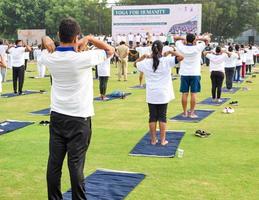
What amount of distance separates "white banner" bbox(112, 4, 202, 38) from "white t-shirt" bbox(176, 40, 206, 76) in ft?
86.9

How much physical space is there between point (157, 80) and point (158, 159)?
1.38m

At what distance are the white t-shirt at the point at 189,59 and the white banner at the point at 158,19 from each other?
2650 centimetres

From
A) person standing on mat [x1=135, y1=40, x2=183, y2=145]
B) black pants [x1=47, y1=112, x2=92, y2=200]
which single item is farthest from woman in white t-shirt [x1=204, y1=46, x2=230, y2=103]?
black pants [x1=47, y1=112, x2=92, y2=200]

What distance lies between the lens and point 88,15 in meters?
55.7

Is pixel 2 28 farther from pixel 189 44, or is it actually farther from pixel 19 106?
pixel 189 44

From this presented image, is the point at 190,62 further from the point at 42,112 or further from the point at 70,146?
the point at 70,146

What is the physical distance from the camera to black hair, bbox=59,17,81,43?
409 centimetres

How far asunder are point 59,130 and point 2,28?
5119cm

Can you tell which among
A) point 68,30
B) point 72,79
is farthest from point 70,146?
point 68,30

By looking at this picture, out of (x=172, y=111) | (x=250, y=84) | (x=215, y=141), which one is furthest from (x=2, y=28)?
(x=215, y=141)

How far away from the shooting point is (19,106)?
12492mm

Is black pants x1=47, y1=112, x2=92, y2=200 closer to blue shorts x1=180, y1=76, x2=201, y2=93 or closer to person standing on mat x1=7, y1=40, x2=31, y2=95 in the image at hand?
blue shorts x1=180, y1=76, x2=201, y2=93

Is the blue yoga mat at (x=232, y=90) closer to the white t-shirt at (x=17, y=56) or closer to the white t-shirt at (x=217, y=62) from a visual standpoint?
the white t-shirt at (x=217, y=62)

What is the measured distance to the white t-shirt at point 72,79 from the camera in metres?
4.17
